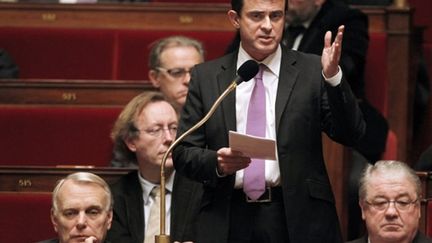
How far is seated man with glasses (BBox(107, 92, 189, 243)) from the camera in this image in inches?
120

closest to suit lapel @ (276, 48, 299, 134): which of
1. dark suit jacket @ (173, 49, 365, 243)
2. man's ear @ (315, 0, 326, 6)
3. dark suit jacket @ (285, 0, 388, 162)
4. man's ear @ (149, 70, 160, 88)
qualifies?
dark suit jacket @ (173, 49, 365, 243)

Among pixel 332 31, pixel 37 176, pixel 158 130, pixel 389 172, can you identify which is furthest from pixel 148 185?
pixel 332 31

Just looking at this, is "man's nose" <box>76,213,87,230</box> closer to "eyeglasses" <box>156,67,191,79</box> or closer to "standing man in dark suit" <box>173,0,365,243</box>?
"standing man in dark suit" <box>173,0,365,243</box>

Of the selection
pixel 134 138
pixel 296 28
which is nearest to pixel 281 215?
pixel 134 138

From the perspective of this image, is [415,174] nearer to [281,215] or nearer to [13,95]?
[281,215]

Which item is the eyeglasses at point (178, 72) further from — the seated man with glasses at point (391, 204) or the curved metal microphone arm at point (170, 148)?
the curved metal microphone arm at point (170, 148)

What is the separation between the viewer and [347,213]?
11.2ft

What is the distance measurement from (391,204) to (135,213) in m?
0.63

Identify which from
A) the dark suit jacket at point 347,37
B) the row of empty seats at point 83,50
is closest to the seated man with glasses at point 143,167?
the dark suit jacket at point 347,37

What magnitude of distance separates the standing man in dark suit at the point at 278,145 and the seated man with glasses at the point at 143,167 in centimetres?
35

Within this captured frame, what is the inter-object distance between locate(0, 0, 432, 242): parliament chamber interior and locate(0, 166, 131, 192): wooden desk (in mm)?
441

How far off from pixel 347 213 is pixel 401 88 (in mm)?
735

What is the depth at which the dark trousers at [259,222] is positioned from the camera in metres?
2.65

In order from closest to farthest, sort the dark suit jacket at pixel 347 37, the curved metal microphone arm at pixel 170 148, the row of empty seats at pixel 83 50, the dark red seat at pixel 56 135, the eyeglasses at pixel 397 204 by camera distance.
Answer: the curved metal microphone arm at pixel 170 148 < the eyeglasses at pixel 397 204 < the dark red seat at pixel 56 135 < the dark suit jacket at pixel 347 37 < the row of empty seats at pixel 83 50
